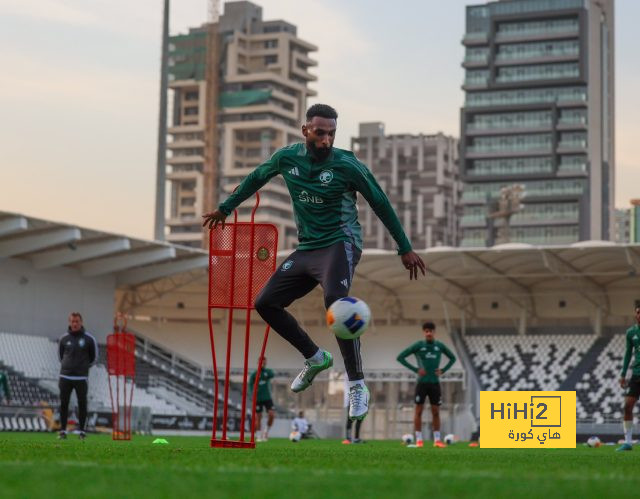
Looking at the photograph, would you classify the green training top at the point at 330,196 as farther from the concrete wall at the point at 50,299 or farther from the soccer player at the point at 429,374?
the concrete wall at the point at 50,299

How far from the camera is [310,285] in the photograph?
970 centimetres

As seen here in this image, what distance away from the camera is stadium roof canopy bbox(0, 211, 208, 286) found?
142 feet

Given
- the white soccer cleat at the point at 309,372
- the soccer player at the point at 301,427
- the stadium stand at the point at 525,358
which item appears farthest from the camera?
the stadium stand at the point at 525,358

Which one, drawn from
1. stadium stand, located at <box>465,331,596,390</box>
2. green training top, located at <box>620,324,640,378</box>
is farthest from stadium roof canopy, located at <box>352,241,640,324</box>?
green training top, located at <box>620,324,640,378</box>

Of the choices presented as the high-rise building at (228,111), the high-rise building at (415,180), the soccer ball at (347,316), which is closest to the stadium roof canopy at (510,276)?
the soccer ball at (347,316)

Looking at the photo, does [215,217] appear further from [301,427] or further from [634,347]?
[301,427]

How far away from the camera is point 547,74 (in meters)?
111

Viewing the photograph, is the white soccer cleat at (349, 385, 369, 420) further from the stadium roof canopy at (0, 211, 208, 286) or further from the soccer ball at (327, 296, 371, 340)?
the stadium roof canopy at (0, 211, 208, 286)

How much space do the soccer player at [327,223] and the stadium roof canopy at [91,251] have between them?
3291 centimetres

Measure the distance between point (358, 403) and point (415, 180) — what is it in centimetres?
13832

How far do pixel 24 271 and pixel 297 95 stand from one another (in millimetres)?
100003

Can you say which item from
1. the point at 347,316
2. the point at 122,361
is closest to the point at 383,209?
the point at 347,316

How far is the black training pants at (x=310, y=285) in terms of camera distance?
925 cm

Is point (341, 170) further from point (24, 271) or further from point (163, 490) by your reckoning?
point (24, 271)
